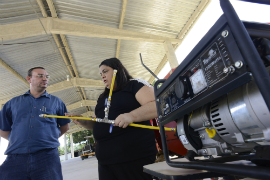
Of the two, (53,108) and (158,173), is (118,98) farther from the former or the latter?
(53,108)

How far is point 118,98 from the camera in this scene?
1.29 m

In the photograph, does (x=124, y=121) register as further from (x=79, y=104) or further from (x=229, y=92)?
(x=79, y=104)

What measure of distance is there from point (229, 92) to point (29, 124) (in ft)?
5.59

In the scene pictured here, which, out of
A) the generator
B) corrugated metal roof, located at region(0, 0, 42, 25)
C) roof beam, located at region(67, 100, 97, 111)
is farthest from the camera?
roof beam, located at region(67, 100, 97, 111)

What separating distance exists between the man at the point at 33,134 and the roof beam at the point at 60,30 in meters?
3.55

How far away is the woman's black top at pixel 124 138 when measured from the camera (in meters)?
1.12

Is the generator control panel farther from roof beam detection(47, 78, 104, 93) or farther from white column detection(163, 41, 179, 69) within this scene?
roof beam detection(47, 78, 104, 93)

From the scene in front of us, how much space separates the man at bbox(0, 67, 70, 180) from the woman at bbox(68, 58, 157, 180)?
2.03ft

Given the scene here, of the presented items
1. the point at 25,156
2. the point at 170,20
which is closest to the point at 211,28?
the point at 25,156

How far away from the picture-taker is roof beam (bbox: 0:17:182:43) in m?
4.60

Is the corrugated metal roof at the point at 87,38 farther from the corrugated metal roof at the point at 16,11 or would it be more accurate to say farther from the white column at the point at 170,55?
the white column at the point at 170,55

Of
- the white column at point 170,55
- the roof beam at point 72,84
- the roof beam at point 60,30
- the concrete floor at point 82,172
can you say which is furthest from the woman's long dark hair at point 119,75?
the roof beam at point 72,84

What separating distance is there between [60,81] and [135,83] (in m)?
8.49

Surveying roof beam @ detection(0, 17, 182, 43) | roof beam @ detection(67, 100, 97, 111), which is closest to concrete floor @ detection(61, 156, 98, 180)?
roof beam @ detection(0, 17, 182, 43)
